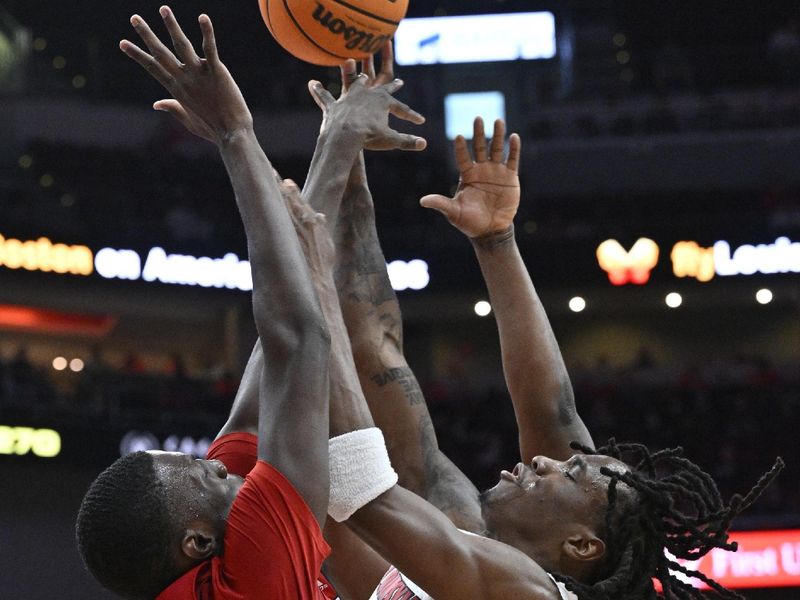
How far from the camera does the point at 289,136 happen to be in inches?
690

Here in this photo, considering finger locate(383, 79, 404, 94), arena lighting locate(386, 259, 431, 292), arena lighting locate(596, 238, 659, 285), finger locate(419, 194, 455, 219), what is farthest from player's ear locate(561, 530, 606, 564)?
arena lighting locate(596, 238, 659, 285)

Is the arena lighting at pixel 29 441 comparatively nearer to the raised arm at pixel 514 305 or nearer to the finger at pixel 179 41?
the raised arm at pixel 514 305

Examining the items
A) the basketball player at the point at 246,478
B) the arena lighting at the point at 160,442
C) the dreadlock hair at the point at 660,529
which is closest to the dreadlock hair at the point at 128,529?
the basketball player at the point at 246,478

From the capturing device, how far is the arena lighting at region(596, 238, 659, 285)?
52.2 feet

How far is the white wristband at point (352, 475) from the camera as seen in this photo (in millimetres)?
2504

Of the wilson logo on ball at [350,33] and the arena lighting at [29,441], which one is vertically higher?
the arena lighting at [29,441]

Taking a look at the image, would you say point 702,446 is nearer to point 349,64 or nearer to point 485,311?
point 485,311

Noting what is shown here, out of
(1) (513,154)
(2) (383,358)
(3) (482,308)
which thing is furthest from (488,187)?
(3) (482,308)

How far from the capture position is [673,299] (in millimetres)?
17797

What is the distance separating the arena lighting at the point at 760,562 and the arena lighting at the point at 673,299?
205 inches

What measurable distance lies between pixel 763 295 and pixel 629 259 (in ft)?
8.69

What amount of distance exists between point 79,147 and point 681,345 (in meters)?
9.21

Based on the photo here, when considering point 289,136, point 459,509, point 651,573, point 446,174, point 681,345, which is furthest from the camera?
point 681,345

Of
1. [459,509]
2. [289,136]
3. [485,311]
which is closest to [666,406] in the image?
[485,311]
